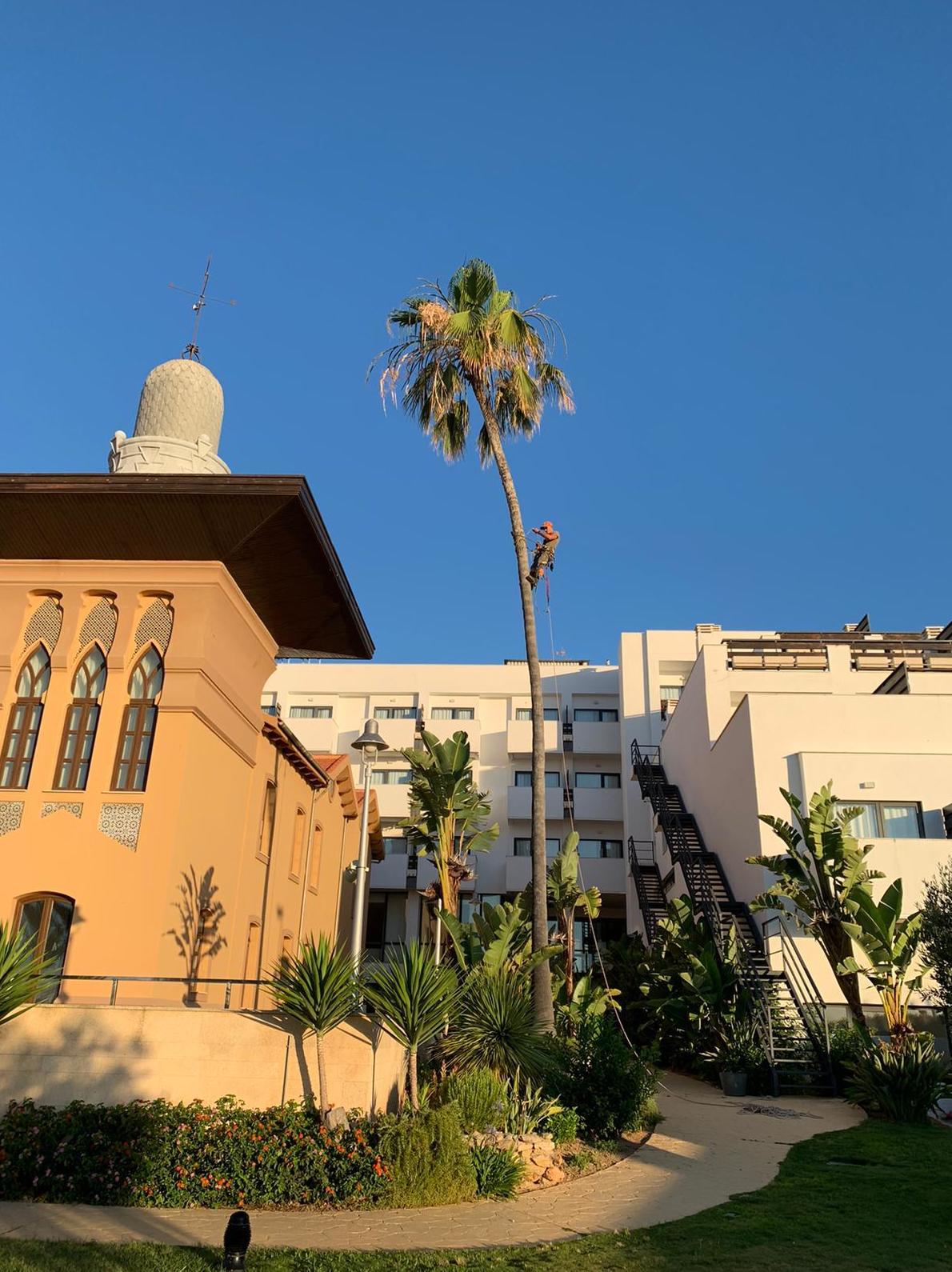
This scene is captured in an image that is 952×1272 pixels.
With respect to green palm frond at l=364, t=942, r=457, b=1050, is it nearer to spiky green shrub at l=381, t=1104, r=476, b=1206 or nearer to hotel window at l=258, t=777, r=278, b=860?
spiky green shrub at l=381, t=1104, r=476, b=1206

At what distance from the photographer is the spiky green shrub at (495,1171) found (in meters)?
11.4

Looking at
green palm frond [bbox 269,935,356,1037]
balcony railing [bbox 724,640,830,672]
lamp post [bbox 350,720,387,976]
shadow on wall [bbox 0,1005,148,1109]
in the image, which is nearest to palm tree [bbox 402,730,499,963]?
lamp post [bbox 350,720,387,976]

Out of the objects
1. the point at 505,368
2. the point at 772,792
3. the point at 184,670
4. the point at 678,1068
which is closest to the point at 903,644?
the point at 772,792

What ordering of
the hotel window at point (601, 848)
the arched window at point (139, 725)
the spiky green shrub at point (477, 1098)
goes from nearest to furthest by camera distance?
the spiky green shrub at point (477, 1098), the arched window at point (139, 725), the hotel window at point (601, 848)

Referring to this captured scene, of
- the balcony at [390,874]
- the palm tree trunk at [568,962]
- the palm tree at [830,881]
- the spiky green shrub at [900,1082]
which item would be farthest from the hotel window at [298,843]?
the balcony at [390,874]

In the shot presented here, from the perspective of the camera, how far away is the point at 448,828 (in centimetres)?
1984

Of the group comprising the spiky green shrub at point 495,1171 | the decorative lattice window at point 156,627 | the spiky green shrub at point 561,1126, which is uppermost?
the decorative lattice window at point 156,627

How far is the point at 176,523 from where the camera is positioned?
18.3 meters

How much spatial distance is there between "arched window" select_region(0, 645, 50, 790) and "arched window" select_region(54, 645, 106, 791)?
0.56 m

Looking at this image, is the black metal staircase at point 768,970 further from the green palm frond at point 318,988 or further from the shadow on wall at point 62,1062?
the shadow on wall at point 62,1062

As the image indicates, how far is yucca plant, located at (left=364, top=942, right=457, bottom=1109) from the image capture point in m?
12.4

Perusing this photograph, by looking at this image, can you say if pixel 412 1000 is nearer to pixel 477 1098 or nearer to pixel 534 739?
pixel 477 1098

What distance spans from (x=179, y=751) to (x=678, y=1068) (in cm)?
1458

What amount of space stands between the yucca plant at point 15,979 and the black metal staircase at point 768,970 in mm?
14023
